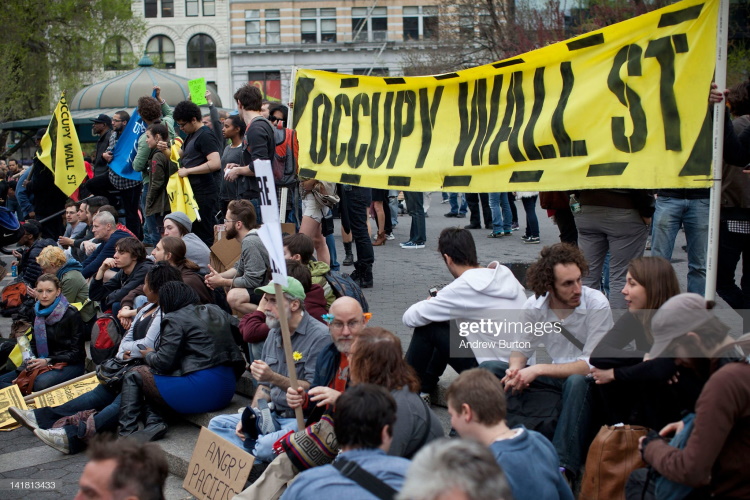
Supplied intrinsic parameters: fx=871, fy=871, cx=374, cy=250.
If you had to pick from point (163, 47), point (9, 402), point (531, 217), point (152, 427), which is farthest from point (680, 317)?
point (163, 47)

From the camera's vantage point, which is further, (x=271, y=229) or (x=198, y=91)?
(x=198, y=91)

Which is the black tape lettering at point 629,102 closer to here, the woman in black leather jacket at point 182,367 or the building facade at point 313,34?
the woman in black leather jacket at point 182,367

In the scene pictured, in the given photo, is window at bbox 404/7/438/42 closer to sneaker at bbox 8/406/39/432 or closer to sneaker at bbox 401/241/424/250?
sneaker at bbox 401/241/424/250

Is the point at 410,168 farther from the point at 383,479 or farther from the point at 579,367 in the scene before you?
the point at 383,479

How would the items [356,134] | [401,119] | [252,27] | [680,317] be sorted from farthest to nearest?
1. [252,27]
2. [356,134]
3. [401,119]
4. [680,317]

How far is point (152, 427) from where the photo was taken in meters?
6.60

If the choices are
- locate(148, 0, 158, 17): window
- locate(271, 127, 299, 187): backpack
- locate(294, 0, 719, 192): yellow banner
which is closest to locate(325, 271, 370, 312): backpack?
locate(294, 0, 719, 192): yellow banner

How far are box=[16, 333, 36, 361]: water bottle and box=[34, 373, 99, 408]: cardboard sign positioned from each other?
29.1 inches

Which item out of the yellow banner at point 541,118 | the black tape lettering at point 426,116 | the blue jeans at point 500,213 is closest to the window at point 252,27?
the blue jeans at point 500,213

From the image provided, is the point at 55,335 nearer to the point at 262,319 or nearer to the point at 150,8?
the point at 262,319

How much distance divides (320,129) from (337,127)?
195mm

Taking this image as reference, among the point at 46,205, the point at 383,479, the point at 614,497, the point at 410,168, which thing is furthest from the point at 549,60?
the point at 46,205

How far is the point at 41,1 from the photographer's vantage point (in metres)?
33.1

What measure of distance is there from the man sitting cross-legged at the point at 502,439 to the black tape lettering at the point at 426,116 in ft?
11.5
